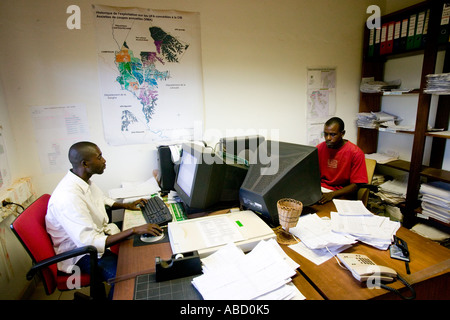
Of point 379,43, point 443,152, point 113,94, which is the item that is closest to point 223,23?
point 113,94

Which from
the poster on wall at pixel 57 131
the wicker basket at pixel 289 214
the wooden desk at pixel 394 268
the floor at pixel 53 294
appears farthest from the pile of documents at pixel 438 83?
the floor at pixel 53 294

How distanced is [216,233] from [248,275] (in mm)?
306

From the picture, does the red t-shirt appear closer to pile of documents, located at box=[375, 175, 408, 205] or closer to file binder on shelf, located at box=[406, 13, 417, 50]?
pile of documents, located at box=[375, 175, 408, 205]

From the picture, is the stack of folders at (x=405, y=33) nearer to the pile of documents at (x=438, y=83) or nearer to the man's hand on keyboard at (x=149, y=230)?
the pile of documents at (x=438, y=83)

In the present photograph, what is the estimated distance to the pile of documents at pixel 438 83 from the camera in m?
2.09

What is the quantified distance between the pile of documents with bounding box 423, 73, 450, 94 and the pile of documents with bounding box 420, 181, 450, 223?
84 cm

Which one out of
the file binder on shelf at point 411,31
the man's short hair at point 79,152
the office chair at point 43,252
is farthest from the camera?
the file binder on shelf at point 411,31

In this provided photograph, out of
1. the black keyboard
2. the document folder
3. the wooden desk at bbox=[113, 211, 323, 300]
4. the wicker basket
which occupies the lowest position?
the wooden desk at bbox=[113, 211, 323, 300]

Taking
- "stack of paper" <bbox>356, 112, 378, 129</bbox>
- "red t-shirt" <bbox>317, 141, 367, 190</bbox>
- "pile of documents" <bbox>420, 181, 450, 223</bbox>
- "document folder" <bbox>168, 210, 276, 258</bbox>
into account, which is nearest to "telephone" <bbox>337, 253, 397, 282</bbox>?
"document folder" <bbox>168, 210, 276, 258</bbox>

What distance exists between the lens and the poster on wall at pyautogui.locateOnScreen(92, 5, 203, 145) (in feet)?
7.22

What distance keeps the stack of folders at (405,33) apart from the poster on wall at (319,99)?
507 millimetres

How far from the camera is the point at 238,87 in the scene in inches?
104

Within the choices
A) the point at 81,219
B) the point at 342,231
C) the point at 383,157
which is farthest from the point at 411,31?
the point at 81,219
